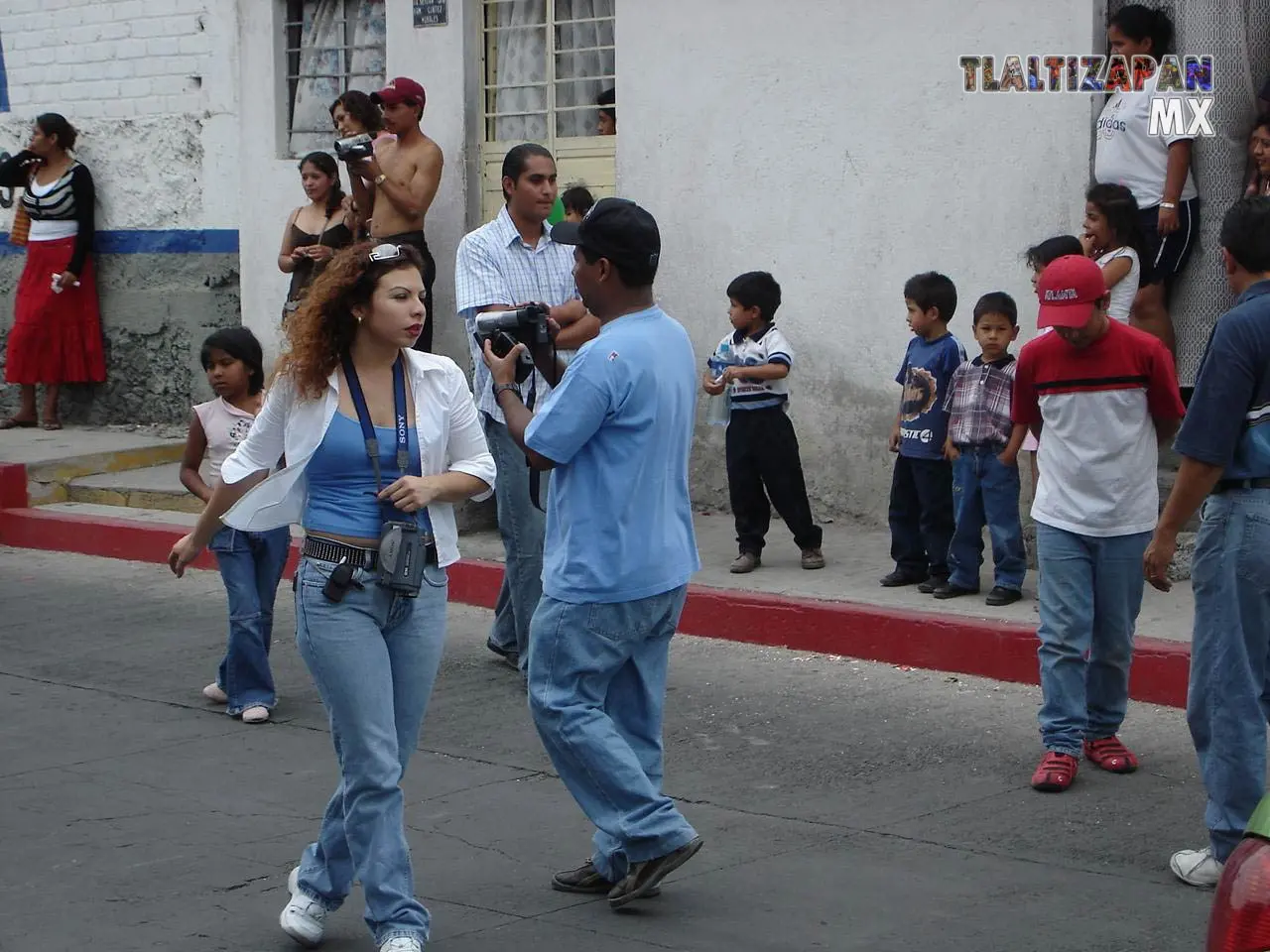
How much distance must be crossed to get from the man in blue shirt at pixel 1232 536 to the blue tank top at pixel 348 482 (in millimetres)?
2080

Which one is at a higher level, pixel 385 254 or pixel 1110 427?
pixel 385 254

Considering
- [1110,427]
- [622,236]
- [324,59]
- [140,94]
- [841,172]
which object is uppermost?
[324,59]

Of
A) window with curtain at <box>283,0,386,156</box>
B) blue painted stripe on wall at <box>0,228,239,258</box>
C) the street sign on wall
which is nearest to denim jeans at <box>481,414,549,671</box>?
the street sign on wall

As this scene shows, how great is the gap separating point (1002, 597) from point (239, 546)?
3356 millimetres

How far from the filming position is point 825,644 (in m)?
8.41

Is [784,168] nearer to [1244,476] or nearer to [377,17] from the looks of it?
[377,17]

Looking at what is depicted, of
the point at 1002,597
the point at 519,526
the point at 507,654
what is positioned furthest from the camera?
the point at 1002,597

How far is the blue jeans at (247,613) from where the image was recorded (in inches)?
292

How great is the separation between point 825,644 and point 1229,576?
3.47 metres

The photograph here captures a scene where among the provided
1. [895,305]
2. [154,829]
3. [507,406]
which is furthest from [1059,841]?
[895,305]

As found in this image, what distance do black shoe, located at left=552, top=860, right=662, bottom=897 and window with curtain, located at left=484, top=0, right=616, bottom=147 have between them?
7.06 metres

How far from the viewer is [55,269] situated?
13719 mm

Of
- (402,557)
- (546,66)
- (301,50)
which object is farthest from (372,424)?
(301,50)

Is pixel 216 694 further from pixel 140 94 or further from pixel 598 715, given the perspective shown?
pixel 140 94
